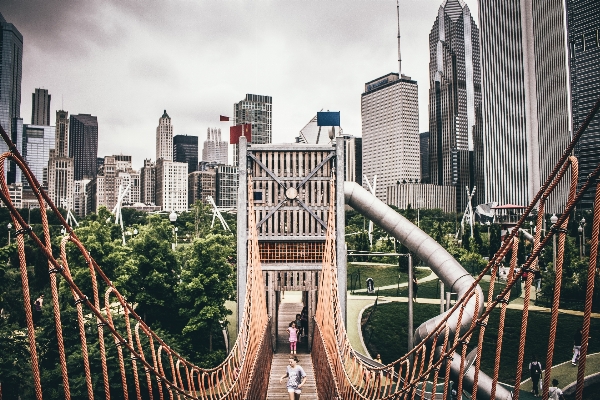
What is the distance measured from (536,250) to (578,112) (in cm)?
5090

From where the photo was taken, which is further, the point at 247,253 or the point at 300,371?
the point at 247,253

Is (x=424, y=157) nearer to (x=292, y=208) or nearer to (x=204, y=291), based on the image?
(x=204, y=291)

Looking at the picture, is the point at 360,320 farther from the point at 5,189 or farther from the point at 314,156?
the point at 5,189

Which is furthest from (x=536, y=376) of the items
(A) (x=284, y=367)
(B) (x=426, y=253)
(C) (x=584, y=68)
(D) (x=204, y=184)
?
(D) (x=204, y=184)

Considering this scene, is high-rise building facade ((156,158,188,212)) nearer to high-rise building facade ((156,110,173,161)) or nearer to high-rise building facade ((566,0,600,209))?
high-rise building facade ((156,110,173,161))

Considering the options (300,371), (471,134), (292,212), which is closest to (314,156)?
(292,212)

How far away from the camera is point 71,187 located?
411ft

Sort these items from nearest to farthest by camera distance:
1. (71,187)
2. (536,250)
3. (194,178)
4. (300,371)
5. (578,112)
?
(536,250) < (300,371) < (578,112) < (194,178) < (71,187)

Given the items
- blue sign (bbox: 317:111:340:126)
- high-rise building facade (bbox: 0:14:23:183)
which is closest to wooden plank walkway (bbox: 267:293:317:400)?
blue sign (bbox: 317:111:340:126)

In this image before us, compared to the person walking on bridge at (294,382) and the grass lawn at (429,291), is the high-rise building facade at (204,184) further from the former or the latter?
the person walking on bridge at (294,382)

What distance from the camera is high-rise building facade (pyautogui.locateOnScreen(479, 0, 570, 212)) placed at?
59.3 m

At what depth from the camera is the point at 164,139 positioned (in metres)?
155

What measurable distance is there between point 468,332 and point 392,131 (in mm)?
120927

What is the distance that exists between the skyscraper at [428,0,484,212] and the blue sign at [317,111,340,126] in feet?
324
